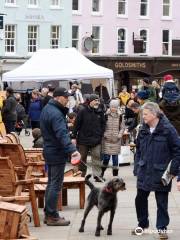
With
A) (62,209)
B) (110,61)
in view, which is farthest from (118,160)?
(110,61)

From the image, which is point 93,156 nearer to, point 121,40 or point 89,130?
point 89,130

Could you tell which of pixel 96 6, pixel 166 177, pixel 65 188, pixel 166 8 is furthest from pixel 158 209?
pixel 166 8

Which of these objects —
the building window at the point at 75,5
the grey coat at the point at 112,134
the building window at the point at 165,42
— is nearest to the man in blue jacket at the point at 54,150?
the grey coat at the point at 112,134

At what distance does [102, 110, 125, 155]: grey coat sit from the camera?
60.7ft

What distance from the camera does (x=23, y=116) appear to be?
1326 inches

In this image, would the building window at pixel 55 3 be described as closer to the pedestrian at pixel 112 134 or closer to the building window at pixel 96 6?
the building window at pixel 96 6

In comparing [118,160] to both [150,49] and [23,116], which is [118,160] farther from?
[150,49]

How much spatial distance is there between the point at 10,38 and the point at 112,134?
3659cm

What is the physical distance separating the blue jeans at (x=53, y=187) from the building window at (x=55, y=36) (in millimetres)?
44135

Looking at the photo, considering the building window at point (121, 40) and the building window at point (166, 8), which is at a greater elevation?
the building window at point (166, 8)

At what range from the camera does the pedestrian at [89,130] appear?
17781mm

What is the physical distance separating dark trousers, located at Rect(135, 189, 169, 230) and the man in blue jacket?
126 centimetres

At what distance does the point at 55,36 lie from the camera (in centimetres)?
5600

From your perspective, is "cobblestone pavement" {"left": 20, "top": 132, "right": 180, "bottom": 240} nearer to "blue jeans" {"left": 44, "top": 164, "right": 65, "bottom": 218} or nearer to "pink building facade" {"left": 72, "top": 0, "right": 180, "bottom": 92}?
"blue jeans" {"left": 44, "top": 164, "right": 65, "bottom": 218}
